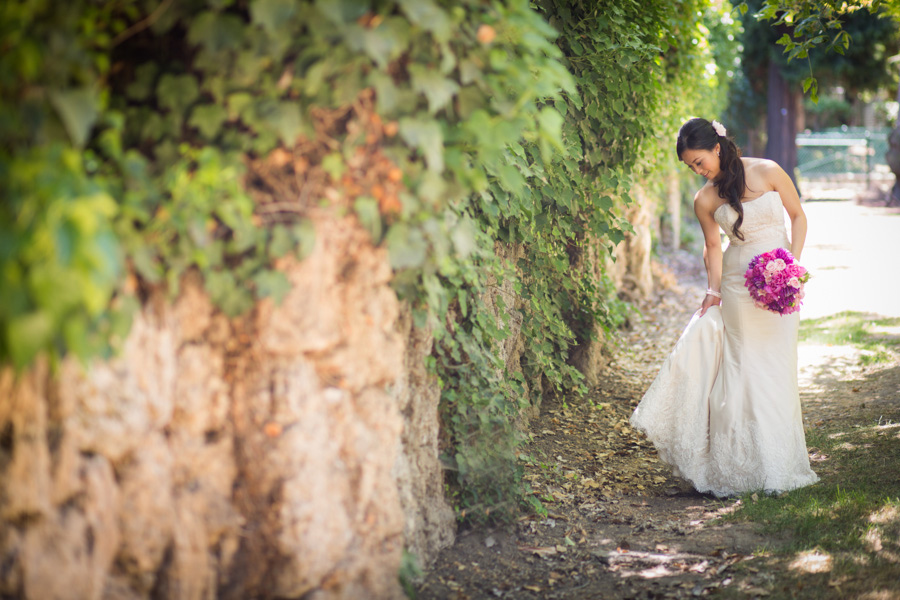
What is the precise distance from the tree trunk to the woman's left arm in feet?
45.3

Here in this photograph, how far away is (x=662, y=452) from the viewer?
454 centimetres

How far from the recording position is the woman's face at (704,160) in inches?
169

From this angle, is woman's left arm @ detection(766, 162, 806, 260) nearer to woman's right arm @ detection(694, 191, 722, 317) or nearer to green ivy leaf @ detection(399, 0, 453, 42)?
woman's right arm @ detection(694, 191, 722, 317)

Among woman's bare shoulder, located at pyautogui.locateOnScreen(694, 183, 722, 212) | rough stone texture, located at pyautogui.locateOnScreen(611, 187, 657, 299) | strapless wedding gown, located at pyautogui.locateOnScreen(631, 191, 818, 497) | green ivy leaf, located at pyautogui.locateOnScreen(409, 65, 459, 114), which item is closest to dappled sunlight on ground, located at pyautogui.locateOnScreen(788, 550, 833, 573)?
strapless wedding gown, located at pyautogui.locateOnScreen(631, 191, 818, 497)

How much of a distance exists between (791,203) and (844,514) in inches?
74.8

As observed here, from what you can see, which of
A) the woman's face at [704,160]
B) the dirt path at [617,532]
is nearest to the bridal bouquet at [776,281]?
the woman's face at [704,160]

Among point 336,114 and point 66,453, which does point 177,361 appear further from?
point 336,114

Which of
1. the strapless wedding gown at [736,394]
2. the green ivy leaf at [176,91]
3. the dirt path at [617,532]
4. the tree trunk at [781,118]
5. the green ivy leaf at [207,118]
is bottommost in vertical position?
the dirt path at [617,532]

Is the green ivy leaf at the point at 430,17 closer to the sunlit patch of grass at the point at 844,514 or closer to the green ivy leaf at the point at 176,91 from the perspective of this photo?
the green ivy leaf at the point at 176,91

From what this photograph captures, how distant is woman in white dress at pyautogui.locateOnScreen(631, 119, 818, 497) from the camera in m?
4.23

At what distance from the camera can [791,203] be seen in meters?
4.37

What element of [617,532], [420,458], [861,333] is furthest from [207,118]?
[861,333]

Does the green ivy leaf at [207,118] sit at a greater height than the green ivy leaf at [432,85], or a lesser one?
lesser

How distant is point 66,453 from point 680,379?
3617 mm
